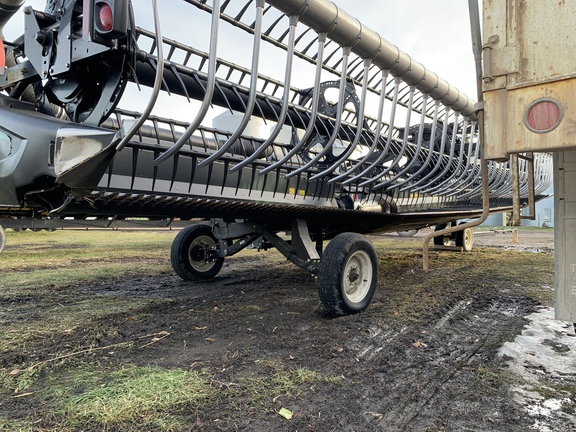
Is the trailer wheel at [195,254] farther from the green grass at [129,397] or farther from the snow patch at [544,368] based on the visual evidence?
the snow patch at [544,368]

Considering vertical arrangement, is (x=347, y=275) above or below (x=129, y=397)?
above

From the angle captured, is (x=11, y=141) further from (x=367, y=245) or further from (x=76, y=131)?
(x=367, y=245)

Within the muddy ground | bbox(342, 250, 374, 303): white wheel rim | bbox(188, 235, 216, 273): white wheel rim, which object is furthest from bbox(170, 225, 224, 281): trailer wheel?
bbox(342, 250, 374, 303): white wheel rim

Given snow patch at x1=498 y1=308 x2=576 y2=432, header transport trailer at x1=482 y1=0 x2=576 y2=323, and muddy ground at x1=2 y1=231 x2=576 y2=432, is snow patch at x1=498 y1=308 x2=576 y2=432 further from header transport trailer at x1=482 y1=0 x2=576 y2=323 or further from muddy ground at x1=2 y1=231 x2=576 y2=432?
header transport trailer at x1=482 y1=0 x2=576 y2=323

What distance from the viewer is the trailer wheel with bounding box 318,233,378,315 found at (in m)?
3.80

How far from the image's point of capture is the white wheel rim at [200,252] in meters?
5.89

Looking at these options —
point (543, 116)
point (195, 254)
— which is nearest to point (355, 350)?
point (543, 116)

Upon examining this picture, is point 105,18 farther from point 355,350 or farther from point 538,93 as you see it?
point 355,350

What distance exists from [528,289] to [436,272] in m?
1.70

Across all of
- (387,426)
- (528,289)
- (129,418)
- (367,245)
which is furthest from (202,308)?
(528,289)

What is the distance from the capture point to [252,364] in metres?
2.73

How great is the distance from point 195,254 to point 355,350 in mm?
3512

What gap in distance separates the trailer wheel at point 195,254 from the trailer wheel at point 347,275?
234 cm

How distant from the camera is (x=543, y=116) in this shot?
188 centimetres
